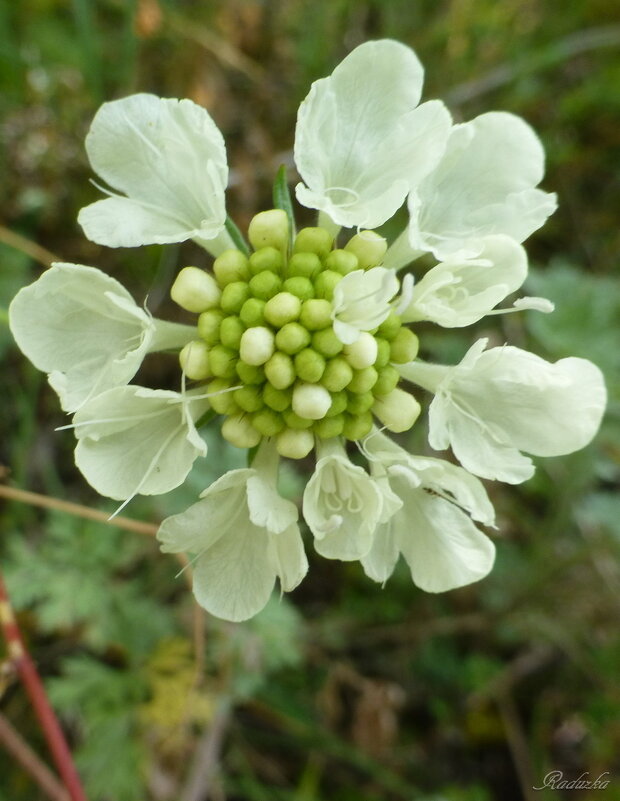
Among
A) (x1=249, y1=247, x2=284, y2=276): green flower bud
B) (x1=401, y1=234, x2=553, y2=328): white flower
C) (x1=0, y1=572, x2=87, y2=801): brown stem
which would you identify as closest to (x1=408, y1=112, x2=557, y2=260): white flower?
(x1=401, y1=234, x2=553, y2=328): white flower

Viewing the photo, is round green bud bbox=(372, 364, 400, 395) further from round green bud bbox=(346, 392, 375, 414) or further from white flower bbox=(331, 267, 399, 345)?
white flower bbox=(331, 267, 399, 345)

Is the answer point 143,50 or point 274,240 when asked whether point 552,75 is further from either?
point 274,240

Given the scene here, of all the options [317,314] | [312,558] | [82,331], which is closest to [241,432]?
[317,314]

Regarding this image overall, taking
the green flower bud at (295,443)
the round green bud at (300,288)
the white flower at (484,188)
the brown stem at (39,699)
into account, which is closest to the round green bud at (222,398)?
the green flower bud at (295,443)

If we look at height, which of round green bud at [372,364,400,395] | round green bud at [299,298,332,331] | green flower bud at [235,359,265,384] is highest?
round green bud at [299,298,332,331]

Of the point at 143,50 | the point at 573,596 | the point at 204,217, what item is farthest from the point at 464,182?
the point at 143,50

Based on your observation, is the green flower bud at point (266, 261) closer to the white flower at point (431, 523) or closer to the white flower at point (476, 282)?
the white flower at point (476, 282)
